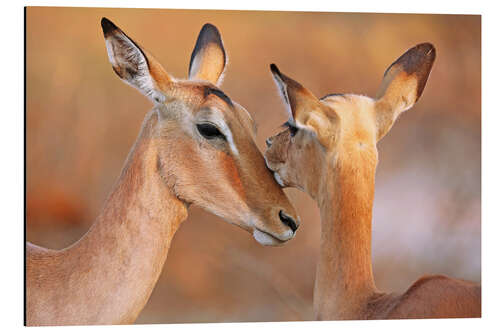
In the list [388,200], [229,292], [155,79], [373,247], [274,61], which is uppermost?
[274,61]

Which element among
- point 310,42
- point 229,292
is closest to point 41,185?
point 229,292

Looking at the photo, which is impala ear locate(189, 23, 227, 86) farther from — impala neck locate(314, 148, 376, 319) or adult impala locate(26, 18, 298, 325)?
impala neck locate(314, 148, 376, 319)

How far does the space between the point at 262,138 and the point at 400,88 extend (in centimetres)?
86

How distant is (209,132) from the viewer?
3.26 metres

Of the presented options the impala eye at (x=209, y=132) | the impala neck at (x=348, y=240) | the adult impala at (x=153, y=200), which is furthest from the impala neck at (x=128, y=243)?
the impala neck at (x=348, y=240)

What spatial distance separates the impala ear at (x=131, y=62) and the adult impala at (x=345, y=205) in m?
0.59

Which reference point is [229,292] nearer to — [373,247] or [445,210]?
[373,247]

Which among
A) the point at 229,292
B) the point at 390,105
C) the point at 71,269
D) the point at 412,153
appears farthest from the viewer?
the point at 412,153

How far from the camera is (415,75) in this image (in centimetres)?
365

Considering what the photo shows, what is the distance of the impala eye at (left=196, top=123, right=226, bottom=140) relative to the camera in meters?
3.25

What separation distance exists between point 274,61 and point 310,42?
0.85 ft

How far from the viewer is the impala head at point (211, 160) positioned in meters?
3.23

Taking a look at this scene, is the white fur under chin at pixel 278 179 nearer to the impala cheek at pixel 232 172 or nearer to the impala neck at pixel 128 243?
the impala cheek at pixel 232 172

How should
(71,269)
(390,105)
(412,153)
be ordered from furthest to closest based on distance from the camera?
(412,153) → (390,105) → (71,269)
